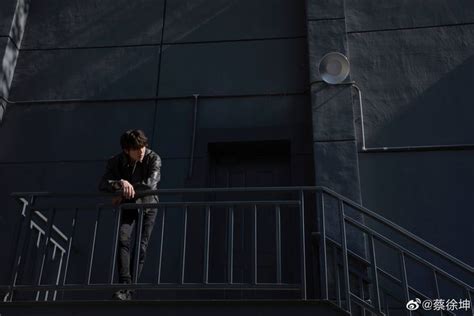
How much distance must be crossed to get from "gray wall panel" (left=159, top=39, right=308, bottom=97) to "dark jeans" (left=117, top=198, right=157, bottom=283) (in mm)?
2528

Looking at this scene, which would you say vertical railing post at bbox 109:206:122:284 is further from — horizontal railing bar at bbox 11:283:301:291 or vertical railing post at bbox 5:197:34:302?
vertical railing post at bbox 5:197:34:302

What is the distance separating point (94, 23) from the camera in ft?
26.6

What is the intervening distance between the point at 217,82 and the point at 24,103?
2547mm

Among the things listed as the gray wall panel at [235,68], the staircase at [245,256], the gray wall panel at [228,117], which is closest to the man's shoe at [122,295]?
the staircase at [245,256]

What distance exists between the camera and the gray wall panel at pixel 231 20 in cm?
782

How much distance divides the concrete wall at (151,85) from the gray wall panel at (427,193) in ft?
2.59

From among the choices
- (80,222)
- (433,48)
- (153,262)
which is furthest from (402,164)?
(80,222)

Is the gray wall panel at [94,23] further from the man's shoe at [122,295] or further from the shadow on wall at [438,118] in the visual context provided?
the man's shoe at [122,295]

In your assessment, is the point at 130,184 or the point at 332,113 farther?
the point at 332,113

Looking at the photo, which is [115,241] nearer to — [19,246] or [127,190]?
[127,190]

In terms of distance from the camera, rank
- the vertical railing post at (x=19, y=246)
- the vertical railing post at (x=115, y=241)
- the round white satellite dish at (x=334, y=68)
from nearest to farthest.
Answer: the vertical railing post at (x=115, y=241) → the vertical railing post at (x=19, y=246) → the round white satellite dish at (x=334, y=68)


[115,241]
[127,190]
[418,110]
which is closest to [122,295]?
[115,241]

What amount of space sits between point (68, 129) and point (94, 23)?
1643 mm

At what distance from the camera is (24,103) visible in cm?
766
